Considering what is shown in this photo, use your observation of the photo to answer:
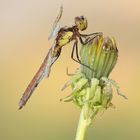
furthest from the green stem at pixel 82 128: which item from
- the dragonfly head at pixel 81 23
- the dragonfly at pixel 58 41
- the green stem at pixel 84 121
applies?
the dragonfly head at pixel 81 23

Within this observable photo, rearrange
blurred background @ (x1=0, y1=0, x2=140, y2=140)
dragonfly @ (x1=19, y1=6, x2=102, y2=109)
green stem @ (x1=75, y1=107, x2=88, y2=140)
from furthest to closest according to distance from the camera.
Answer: blurred background @ (x1=0, y1=0, x2=140, y2=140) < dragonfly @ (x1=19, y1=6, x2=102, y2=109) < green stem @ (x1=75, y1=107, x2=88, y2=140)

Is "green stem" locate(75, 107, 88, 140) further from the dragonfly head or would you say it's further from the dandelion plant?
the dragonfly head

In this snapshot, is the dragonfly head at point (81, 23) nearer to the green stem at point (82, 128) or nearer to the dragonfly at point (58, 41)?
the dragonfly at point (58, 41)

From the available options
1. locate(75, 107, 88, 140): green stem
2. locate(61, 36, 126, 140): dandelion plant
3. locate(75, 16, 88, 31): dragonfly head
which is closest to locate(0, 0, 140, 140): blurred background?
locate(75, 16, 88, 31): dragonfly head

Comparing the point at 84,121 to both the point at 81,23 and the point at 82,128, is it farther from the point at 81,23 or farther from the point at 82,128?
the point at 81,23

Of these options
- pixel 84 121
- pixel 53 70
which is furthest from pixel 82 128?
pixel 53 70

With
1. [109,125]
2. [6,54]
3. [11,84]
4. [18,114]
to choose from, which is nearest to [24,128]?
[18,114]

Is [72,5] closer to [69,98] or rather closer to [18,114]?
[18,114]
